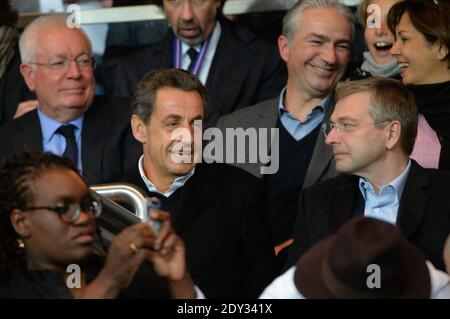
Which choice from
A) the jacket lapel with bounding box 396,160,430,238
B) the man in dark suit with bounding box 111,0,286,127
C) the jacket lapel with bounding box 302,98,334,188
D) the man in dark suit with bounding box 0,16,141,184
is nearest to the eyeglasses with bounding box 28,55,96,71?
the man in dark suit with bounding box 0,16,141,184

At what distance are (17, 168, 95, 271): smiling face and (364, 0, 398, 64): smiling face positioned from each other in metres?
2.25

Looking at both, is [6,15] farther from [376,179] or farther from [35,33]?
[376,179]

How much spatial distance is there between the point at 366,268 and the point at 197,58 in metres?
2.64

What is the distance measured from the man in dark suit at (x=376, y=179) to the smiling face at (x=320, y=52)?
671 mm

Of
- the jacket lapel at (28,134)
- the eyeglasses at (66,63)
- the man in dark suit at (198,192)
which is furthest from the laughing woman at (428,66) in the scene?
the jacket lapel at (28,134)

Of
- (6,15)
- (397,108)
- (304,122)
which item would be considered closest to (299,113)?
(304,122)

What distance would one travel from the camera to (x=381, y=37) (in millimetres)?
4777

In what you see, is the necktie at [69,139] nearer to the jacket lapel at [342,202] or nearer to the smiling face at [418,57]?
the jacket lapel at [342,202]

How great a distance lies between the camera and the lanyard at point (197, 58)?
201 inches

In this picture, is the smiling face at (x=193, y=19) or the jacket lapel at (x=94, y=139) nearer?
the jacket lapel at (x=94, y=139)

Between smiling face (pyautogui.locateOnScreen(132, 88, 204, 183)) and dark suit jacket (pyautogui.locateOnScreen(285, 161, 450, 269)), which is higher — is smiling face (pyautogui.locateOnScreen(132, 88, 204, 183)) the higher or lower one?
the higher one

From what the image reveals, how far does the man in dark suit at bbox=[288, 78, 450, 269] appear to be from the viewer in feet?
12.2

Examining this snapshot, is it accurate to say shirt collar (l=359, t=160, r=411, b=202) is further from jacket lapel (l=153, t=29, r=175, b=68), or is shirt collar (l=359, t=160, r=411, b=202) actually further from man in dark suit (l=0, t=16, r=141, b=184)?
jacket lapel (l=153, t=29, r=175, b=68)

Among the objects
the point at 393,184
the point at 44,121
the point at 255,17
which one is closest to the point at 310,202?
the point at 393,184
